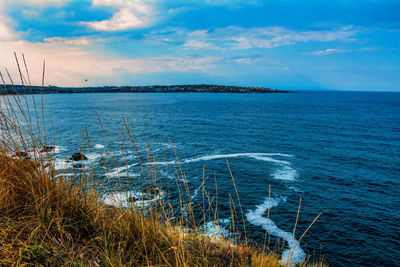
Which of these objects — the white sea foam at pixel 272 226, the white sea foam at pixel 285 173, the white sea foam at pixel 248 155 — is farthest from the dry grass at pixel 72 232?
the white sea foam at pixel 248 155

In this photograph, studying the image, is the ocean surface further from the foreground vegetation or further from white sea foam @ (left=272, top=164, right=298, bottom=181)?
the foreground vegetation

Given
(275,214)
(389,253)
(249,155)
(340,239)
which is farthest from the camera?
(249,155)

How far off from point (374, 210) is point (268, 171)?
976cm

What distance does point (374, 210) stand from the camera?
1823 cm

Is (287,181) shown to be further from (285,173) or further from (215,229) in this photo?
(215,229)

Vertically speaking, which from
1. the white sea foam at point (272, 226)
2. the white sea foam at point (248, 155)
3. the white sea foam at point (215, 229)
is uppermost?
the white sea foam at point (215, 229)

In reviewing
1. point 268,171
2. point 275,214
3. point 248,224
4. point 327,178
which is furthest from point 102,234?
point 327,178

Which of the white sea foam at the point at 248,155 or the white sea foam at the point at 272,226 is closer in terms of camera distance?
the white sea foam at the point at 272,226

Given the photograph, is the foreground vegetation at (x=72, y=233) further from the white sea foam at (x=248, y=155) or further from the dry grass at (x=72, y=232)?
the white sea foam at (x=248, y=155)

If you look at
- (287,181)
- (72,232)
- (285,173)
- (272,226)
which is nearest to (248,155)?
(285,173)

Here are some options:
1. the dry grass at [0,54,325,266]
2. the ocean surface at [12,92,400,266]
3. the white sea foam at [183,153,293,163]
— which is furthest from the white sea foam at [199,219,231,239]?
the white sea foam at [183,153,293,163]

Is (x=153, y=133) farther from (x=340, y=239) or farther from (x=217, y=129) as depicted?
(x=340, y=239)

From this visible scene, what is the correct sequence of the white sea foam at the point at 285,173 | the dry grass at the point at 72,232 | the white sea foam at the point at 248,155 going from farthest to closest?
the white sea foam at the point at 248,155 < the white sea foam at the point at 285,173 < the dry grass at the point at 72,232

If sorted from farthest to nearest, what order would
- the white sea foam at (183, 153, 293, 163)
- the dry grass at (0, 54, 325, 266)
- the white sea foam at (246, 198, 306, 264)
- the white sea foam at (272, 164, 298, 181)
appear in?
the white sea foam at (183, 153, 293, 163), the white sea foam at (272, 164, 298, 181), the white sea foam at (246, 198, 306, 264), the dry grass at (0, 54, 325, 266)
